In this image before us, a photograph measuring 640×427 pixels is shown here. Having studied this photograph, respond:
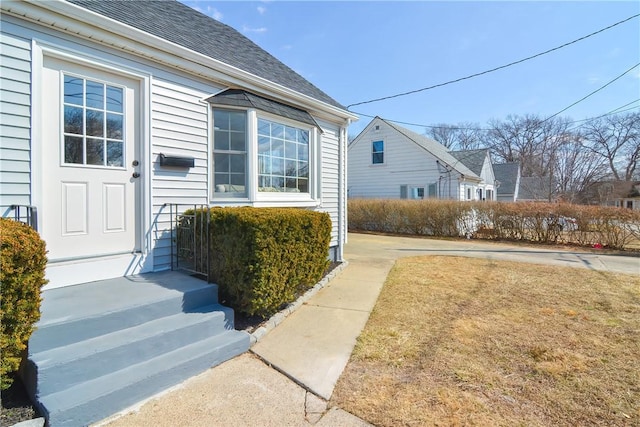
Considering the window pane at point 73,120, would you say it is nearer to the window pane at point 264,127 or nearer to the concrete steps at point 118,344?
the concrete steps at point 118,344

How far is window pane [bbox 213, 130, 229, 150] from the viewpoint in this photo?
493 centimetres

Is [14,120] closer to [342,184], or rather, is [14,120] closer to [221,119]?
[221,119]

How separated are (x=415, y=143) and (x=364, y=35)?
9595mm

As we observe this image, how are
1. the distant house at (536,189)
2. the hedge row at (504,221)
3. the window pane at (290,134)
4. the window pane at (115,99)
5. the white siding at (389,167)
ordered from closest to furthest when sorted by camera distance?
the window pane at (115,99) → the window pane at (290,134) → the hedge row at (504,221) → the white siding at (389,167) → the distant house at (536,189)

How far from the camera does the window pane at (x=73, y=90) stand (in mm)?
3469

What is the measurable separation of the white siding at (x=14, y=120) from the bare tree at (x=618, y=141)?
4128 centimetres

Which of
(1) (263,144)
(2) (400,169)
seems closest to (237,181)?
(1) (263,144)

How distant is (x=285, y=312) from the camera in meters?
4.00

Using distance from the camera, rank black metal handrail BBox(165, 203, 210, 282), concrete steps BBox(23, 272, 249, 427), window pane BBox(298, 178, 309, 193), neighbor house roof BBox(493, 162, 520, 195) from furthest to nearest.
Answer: neighbor house roof BBox(493, 162, 520, 195)
window pane BBox(298, 178, 309, 193)
black metal handrail BBox(165, 203, 210, 282)
concrete steps BBox(23, 272, 249, 427)

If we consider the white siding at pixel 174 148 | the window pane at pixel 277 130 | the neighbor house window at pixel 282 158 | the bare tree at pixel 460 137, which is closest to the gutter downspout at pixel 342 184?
the neighbor house window at pixel 282 158

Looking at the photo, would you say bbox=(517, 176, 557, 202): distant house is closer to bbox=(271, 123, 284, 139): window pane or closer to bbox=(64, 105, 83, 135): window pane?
bbox=(271, 123, 284, 139): window pane

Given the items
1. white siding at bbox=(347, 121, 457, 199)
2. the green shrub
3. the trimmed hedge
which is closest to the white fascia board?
the trimmed hedge

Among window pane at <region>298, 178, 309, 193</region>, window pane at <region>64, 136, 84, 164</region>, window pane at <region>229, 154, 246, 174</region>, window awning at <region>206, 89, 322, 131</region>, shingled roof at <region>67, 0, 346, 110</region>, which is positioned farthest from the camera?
window pane at <region>298, 178, 309, 193</region>

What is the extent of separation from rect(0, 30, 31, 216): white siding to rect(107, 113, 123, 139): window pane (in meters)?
0.75
